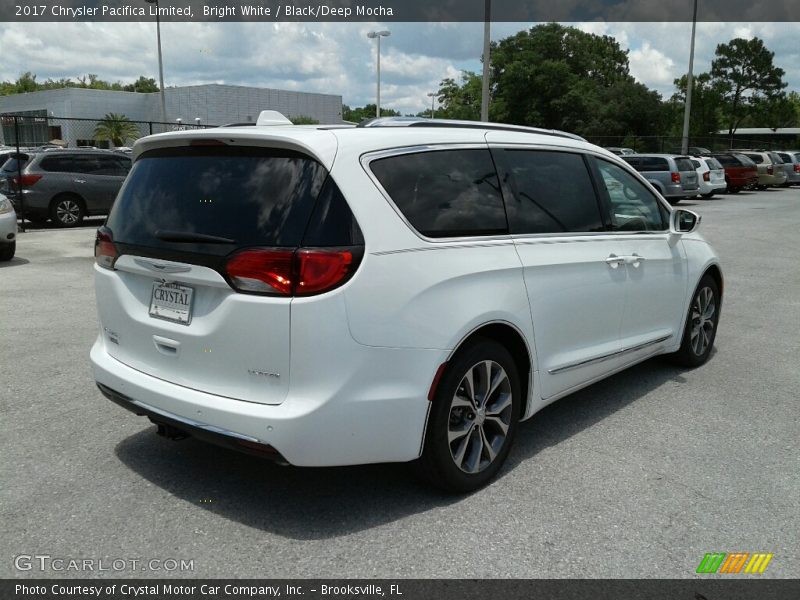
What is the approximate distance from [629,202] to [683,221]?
0.68m

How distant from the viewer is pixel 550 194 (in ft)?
14.1

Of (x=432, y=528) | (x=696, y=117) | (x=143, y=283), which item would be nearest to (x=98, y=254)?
(x=143, y=283)

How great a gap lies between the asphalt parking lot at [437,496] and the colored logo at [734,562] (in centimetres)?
5

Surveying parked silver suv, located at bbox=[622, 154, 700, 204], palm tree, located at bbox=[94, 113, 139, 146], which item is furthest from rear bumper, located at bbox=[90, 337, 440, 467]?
palm tree, located at bbox=[94, 113, 139, 146]

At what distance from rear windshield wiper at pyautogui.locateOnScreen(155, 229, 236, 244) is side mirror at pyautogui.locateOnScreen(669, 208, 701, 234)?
140 inches

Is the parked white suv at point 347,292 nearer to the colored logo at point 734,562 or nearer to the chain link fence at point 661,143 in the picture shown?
the colored logo at point 734,562

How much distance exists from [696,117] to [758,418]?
241 ft

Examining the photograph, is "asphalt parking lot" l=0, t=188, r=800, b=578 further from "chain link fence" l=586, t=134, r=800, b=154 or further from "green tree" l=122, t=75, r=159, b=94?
"green tree" l=122, t=75, r=159, b=94

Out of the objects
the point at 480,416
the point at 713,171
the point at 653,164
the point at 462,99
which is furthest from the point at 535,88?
the point at 480,416

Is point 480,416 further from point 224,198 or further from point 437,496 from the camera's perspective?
point 224,198

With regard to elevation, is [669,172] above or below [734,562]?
above

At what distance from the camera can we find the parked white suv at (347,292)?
3076 mm
